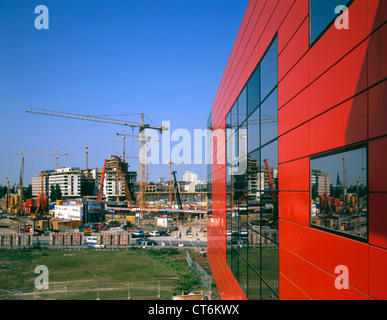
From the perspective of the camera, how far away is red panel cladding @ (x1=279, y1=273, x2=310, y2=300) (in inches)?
212

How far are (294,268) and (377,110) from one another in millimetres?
3741

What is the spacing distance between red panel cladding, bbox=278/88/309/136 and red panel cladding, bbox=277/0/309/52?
1.05 meters

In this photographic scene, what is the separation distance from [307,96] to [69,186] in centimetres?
14350

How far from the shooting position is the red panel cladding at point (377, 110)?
3.11 metres

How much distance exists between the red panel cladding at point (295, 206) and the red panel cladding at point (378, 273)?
1.84 meters

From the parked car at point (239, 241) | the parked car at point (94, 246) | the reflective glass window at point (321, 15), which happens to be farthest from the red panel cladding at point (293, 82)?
the parked car at point (94, 246)

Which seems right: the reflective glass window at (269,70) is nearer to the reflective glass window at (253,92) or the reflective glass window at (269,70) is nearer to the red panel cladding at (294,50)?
the red panel cladding at (294,50)

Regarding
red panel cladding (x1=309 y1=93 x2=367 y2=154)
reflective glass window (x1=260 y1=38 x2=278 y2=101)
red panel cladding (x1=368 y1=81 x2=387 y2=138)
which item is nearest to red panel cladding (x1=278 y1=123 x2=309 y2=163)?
red panel cladding (x1=309 y1=93 x2=367 y2=154)

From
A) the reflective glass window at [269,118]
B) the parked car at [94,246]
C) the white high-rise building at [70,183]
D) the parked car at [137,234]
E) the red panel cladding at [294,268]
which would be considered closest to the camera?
the red panel cladding at [294,268]

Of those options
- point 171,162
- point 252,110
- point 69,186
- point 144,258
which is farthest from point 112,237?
point 69,186

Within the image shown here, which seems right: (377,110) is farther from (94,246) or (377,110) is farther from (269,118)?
(94,246)

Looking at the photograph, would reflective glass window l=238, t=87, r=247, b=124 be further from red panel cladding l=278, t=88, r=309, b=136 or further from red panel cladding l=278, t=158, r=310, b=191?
red panel cladding l=278, t=158, r=310, b=191
